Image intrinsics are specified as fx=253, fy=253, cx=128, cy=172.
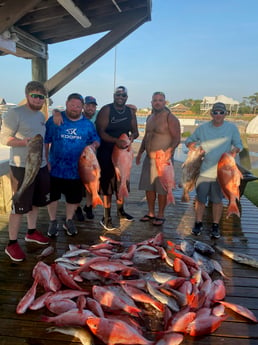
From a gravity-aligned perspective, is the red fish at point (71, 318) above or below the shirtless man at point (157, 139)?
below

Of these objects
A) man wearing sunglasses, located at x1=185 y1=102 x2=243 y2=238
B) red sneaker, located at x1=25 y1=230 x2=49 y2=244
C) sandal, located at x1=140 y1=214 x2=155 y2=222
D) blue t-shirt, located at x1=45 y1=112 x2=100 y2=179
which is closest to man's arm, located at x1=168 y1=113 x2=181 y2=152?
man wearing sunglasses, located at x1=185 y1=102 x2=243 y2=238

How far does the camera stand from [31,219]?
11.0 ft

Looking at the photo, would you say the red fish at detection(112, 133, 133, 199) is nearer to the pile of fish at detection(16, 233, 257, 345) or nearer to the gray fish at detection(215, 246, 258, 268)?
the pile of fish at detection(16, 233, 257, 345)

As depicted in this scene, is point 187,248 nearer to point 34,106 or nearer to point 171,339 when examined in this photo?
point 171,339

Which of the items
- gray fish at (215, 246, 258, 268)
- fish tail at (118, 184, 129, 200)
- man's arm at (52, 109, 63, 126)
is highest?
man's arm at (52, 109, 63, 126)

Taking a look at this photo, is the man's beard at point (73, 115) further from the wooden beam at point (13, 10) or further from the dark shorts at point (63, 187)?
the wooden beam at point (13, 10)

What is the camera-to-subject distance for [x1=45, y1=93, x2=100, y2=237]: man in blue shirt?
10.7ft

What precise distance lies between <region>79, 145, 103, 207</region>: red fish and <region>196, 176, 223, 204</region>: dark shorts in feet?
5.01

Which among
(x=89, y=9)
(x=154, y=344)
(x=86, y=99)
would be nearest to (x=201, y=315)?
(x=154, y=344)

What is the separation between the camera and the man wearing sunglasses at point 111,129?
12.0ft

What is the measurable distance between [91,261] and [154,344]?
1.10 metres

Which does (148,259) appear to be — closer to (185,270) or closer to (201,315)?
(185,270)

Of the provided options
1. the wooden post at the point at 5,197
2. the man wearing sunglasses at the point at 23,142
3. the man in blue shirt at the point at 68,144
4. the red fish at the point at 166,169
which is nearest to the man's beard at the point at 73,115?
the man in blue shirt at the point at 68,144

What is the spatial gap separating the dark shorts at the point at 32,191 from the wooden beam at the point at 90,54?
7.97ft
